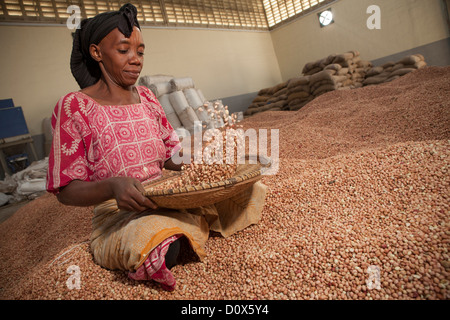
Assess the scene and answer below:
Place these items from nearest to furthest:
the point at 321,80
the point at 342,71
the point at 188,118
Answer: the point at 188,118 → the point at 321,80 → the point at 342,71

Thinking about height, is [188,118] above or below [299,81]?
below

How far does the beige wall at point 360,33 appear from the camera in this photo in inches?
221

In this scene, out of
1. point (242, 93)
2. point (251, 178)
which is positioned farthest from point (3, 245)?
point (242, 93)

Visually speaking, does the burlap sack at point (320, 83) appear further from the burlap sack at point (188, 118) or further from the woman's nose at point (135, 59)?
the woman's nose at point (135, 59)

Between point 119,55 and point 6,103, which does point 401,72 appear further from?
point 6,103

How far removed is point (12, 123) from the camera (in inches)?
148

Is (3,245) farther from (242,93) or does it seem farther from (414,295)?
(242,93)

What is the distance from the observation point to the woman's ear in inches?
42.4

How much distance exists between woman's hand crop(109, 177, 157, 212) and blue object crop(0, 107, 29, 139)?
391 cm

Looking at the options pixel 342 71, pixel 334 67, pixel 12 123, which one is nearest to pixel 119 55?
pixel 12 123

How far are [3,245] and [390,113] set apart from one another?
330 centimetres

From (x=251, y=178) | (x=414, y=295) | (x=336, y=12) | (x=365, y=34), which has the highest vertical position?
(x=336, y=12)

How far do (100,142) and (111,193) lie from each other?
10.6 inches

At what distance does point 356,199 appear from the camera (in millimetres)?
1179
